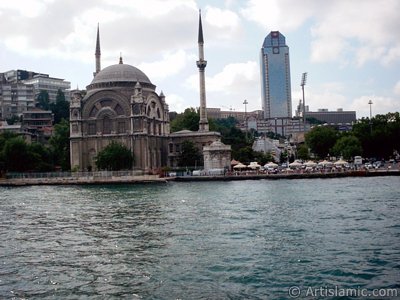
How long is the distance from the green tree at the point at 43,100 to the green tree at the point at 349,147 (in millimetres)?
66561

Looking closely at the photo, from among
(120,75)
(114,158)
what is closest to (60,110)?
(120,75)

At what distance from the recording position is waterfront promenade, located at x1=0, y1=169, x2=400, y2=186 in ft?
193

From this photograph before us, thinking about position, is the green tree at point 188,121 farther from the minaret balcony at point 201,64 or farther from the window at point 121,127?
the window at point 121,127

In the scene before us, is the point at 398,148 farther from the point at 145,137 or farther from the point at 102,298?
the point at 102,298

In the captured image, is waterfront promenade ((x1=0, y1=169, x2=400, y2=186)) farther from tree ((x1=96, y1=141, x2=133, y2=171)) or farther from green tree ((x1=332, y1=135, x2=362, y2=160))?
green tree ((x1=332, y1=135, x2=362, y2=160))

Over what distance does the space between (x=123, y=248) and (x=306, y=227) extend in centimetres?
738

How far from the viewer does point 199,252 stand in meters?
15.5

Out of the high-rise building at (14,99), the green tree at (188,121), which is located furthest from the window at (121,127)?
the high-rise building at (14,99)

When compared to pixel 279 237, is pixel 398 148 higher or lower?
higher

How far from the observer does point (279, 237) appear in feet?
58.2

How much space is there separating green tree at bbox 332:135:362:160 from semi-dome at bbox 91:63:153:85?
101 feet

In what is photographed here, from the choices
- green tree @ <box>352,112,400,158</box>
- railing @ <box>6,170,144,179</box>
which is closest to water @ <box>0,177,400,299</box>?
railing @ <box>6,170,144,179</box>

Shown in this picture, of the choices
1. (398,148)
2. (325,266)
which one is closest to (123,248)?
(325,266)

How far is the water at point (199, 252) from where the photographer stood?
11766 mm
